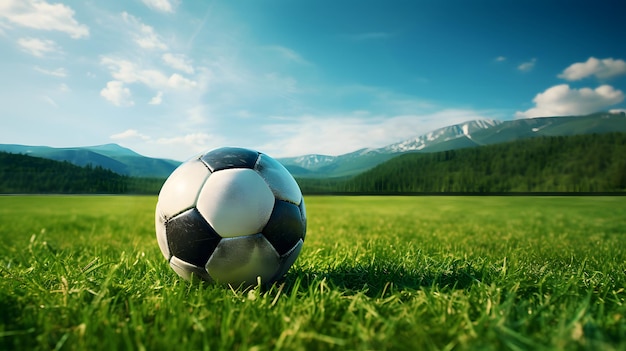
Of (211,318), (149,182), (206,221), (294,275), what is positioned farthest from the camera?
(149,182)

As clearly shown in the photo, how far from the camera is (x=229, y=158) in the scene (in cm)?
321

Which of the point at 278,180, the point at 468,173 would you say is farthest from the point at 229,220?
the point at 468,173

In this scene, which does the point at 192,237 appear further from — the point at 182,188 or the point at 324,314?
the point at 324,314

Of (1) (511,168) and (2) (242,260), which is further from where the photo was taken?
(1) (511,168)

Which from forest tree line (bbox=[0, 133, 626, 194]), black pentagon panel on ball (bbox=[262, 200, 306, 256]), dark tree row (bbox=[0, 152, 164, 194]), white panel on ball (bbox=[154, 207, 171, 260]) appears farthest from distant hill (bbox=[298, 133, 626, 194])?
white panel on ball (bbox=[154, 207, 171, 260])

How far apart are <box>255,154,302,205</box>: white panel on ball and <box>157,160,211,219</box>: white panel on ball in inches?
18.4

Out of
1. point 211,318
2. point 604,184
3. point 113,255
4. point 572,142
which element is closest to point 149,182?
point 113,255

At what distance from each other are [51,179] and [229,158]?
61.7 metres

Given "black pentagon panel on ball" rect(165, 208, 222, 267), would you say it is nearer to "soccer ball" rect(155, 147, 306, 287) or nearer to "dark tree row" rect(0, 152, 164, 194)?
"soccer ball" rect(155, 147, 306, 287)

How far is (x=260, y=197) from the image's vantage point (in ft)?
9.95

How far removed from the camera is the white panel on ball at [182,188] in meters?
3.07

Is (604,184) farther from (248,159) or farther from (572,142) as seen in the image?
(248,159)

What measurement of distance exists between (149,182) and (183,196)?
192 feet

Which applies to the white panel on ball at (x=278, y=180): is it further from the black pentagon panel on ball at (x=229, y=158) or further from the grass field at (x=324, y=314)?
the grass field at (x=324, y=314)
